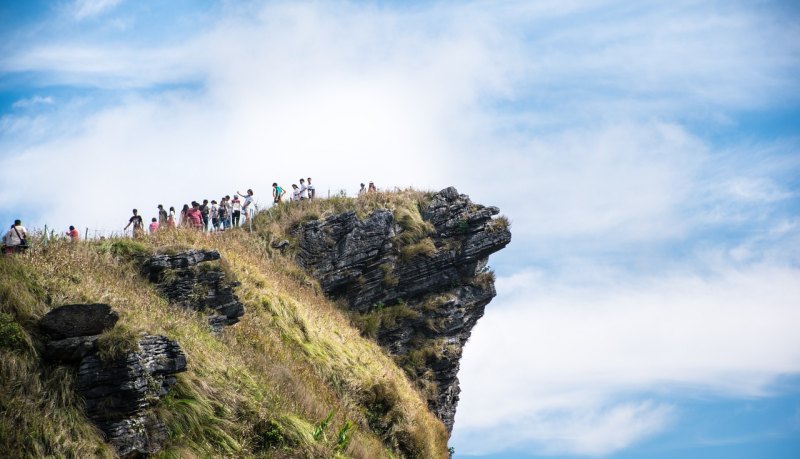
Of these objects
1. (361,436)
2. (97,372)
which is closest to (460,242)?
(361,436)

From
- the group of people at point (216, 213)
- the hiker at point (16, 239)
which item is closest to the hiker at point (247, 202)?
the group of people at point (216, 213)

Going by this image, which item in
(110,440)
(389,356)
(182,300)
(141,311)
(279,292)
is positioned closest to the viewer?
(110,440)

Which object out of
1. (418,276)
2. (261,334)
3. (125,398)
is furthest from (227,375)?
(418,276)

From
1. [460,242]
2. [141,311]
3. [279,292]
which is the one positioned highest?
[460,242]

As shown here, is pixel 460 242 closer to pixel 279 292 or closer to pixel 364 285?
pixel 364 285

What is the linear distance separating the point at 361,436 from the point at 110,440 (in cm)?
864

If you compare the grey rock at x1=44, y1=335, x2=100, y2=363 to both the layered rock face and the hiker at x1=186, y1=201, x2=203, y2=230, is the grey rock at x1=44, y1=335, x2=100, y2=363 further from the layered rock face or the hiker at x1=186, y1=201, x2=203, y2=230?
the layered rock face

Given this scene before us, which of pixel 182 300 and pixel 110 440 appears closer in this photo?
pixel 110 440

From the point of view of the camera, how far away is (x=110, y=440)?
47.8ft

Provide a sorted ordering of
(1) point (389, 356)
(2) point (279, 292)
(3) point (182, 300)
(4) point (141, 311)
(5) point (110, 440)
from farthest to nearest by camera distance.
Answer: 1. (1) point (389, 356)
2. (2) point (279, 292)
3. (3) point (182, 300)
4. (4) point (141, 311)
5. (5) point (110, 440)

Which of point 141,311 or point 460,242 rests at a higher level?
point 460,242

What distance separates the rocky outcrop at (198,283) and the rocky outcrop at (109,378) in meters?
6.06

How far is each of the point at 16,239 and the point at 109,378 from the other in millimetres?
5278

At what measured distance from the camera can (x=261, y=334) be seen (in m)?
23.2
